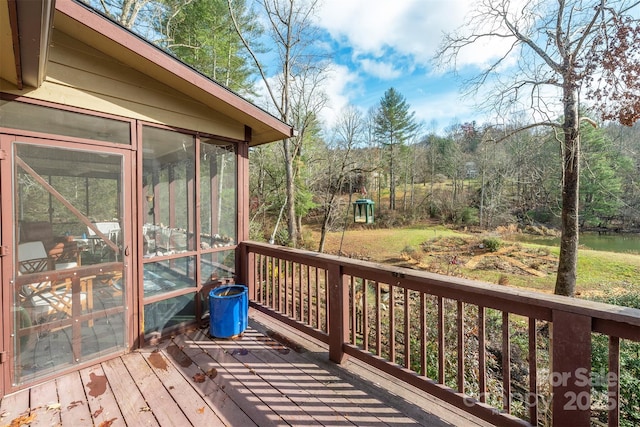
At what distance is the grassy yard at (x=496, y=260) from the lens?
857 centimetres

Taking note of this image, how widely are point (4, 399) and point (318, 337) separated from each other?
94.3 inches

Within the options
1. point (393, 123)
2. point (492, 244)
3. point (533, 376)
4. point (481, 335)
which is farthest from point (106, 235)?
point (393, 123)

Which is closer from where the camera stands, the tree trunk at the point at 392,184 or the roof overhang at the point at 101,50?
the roof overhang at the point at 101,50

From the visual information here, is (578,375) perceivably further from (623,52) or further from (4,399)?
(623,52)

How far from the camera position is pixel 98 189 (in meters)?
2.53

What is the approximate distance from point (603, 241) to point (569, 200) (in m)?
14.5

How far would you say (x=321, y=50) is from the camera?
1058 centimetres

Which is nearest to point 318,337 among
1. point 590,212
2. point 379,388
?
point 379,388

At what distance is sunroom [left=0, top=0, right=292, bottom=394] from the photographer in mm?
2113

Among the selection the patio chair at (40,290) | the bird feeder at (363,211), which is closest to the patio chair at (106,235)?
the patio chair at (40,290)

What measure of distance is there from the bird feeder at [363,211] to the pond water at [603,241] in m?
9.49

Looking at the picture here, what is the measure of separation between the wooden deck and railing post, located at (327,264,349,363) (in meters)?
0.13

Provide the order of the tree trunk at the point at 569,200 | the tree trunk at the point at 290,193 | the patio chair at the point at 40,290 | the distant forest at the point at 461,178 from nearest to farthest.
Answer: the patio chair at the point at 40,290
the tree trunk at the point at 569,200
the tree trunk at the point at 290,193
the distant forest at the point at 461,178

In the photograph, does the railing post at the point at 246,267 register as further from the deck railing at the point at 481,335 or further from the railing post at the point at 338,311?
the railing post at the point at 338,311
